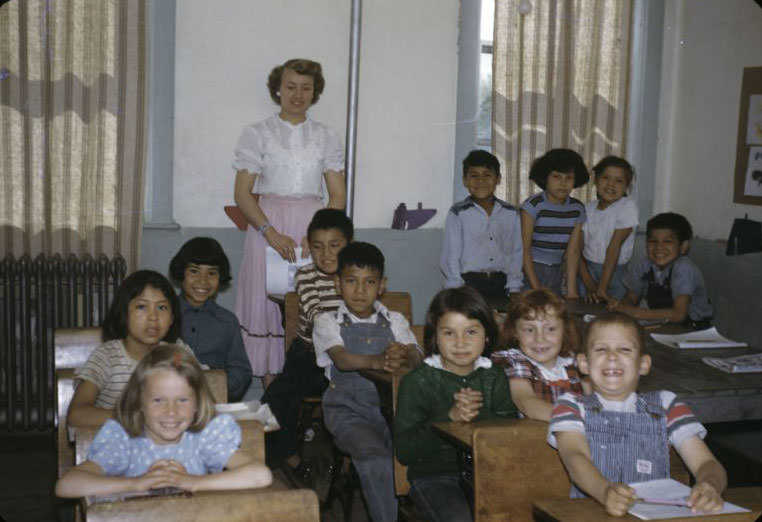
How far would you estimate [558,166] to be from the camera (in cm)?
540

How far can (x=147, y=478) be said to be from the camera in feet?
7.33

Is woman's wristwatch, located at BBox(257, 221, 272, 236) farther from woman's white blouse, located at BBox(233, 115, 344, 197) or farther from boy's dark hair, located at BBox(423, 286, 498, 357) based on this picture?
boy's dark hair, located at BBox(423, 286, 498, 357)

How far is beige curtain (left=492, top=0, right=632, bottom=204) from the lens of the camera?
5902 millimetres

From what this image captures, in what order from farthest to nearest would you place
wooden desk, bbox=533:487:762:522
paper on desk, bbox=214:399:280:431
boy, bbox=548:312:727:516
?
paper on desk, bbox=214:399:280:431 < boy, bbox=548:312:727:516 < wooden desk, bbox=533:487:762:522

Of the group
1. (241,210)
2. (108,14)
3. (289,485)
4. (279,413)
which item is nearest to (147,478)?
(289,485)

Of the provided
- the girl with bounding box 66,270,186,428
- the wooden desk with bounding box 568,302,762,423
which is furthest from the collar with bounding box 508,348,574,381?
the girl with bounding box 66,270,186,428

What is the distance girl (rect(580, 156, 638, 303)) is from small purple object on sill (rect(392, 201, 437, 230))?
37.5 inches

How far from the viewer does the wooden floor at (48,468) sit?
3.87 m

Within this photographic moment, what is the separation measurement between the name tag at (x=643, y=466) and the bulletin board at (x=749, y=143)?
141 inches

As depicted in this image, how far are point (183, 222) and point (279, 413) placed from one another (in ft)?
5.76

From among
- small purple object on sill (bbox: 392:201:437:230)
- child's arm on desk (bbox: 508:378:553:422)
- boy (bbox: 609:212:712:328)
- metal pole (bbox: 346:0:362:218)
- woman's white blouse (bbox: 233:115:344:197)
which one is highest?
Answer: metal pole (bbox: 346:0:362:218)

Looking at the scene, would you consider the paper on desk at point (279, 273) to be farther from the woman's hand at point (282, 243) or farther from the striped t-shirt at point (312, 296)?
the striped t-shirt at point (312, 296)

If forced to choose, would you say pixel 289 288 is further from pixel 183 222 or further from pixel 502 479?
pixel 502 479

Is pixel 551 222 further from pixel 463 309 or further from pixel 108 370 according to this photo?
pixel 108 370
